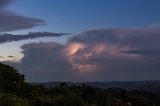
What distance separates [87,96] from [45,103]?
79.2 ft

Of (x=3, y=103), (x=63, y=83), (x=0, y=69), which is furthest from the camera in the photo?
(x=63, y=83)

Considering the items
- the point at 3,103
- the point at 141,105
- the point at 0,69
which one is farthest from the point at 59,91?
the point at 3,103

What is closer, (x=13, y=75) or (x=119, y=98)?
(x=13, y=75)

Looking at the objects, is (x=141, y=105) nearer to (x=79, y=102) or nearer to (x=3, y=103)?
(x=79, y=102)

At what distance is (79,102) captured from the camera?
93.0 m

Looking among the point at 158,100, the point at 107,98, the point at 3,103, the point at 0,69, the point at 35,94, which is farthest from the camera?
the point at 158,100

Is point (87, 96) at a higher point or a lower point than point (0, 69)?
lower

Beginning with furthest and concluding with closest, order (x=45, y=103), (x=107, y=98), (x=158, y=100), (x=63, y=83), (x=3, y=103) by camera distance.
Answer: (x=158, y=100), (x=63, y=83), (x=107, y=98), (x=45, y=103), (x=3, y=103)

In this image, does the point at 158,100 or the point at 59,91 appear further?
the point at 158,100

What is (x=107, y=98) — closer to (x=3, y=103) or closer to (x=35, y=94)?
(x=35, y=94)

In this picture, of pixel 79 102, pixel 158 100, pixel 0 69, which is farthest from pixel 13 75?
pixel 158 100

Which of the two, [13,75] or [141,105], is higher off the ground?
[13,75]

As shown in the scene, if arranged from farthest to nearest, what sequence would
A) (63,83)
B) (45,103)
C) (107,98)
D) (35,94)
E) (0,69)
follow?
(63,83)
(0,69)
(107,98)
(35,94)
(45,103)

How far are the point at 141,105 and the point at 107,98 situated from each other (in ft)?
59.0
